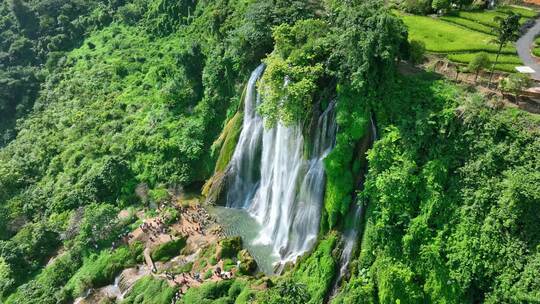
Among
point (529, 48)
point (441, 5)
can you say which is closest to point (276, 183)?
point (441, 5)

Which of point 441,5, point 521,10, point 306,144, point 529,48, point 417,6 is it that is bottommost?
point 306,144

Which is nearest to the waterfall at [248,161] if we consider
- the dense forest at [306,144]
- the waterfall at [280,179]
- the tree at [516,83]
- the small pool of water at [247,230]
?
the waterfall at [280,179]

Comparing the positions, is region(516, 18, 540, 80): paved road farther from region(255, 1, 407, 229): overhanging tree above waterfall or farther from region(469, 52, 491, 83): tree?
region(255, 1, 407, 229): overhanging tree above waterfall

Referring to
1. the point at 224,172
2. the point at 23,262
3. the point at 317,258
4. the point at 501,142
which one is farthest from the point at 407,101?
the point at 23,262

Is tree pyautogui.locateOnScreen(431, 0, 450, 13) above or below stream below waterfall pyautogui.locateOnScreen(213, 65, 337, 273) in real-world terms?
above

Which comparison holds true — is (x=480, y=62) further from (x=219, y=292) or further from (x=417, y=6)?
(x=219, y=292)

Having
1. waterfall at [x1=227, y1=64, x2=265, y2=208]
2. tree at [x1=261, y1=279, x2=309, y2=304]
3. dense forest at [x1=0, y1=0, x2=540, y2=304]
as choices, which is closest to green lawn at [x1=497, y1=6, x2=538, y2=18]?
dense forest at [x1=0, y1=0, x2=540, y2=304]
